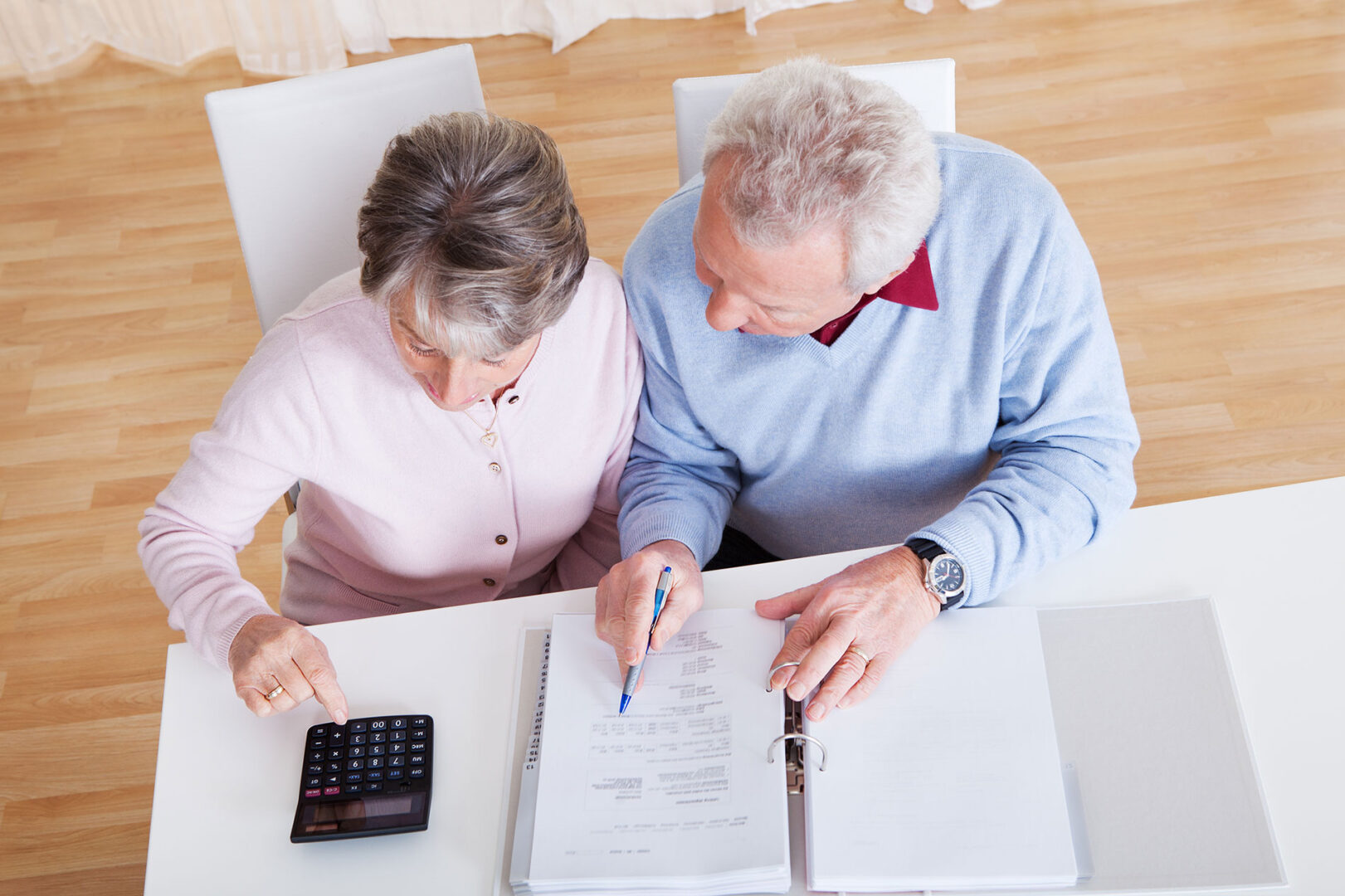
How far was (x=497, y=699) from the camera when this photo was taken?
1223mm

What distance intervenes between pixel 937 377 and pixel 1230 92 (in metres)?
2.33

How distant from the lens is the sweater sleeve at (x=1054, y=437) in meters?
1.26

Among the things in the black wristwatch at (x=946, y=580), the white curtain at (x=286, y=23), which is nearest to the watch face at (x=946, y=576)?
the black wristwatch at (x=946, y=580)

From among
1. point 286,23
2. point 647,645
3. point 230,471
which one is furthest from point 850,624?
point 286,23

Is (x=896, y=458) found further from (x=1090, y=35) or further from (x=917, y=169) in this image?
(x=1090, y=35)

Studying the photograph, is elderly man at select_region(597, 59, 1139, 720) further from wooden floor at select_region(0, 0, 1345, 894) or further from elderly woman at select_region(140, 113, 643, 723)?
wooden floor at select_region(0, 0, 1345, 894)

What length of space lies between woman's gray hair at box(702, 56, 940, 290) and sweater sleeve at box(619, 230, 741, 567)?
25 centimetres

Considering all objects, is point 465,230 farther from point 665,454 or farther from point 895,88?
point 895,88

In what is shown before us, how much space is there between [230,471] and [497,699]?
44 cm

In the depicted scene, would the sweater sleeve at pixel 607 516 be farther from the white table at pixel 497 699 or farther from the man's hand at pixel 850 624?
the man's hand at pixel 850 624

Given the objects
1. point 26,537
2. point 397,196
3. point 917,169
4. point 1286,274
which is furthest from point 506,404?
point 1286,274

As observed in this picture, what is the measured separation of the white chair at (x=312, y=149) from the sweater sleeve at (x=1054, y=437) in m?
0.90

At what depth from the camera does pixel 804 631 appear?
1192 mm

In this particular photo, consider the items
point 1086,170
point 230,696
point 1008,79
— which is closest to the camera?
point 230,696
